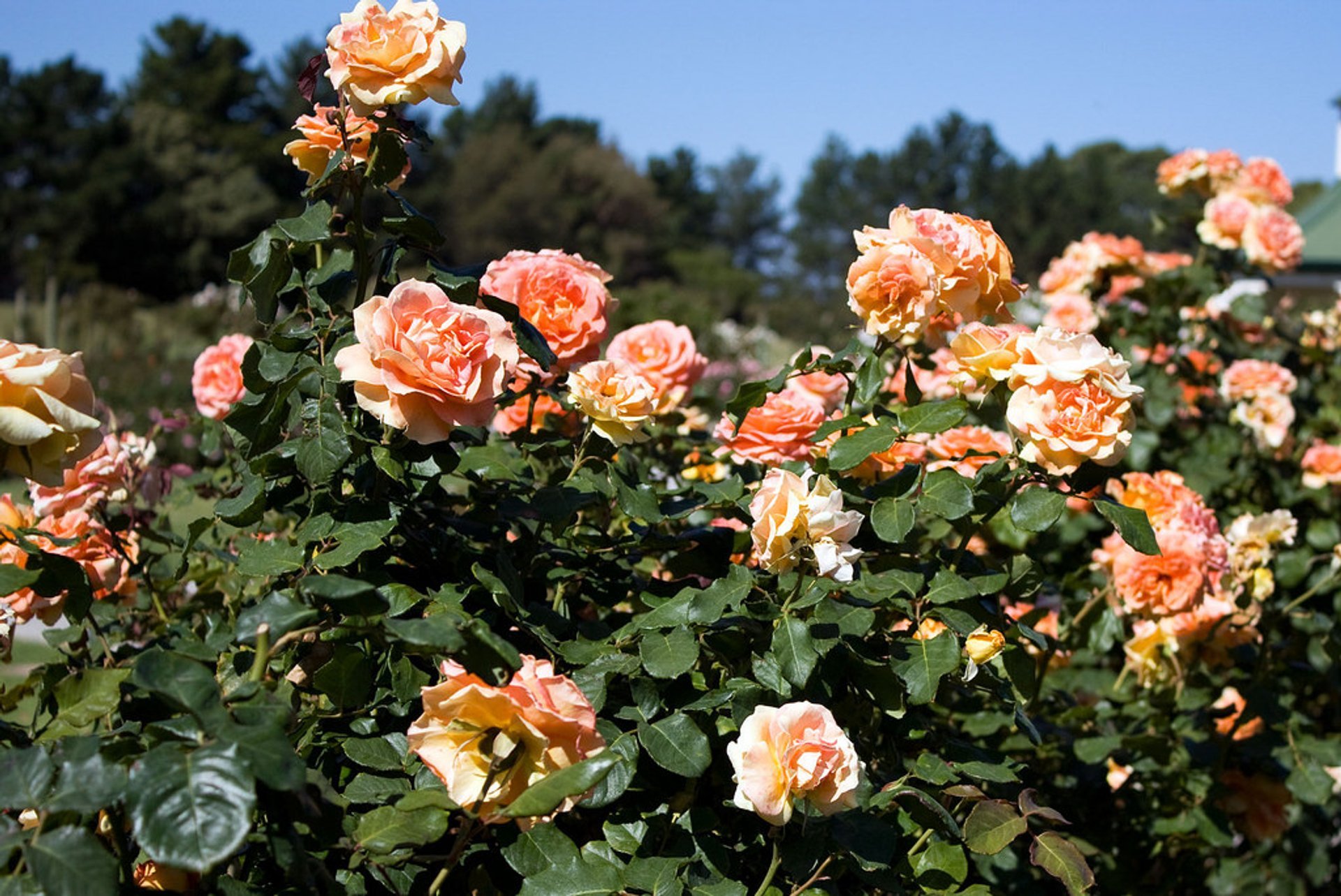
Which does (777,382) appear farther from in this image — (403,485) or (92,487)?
(92,487)

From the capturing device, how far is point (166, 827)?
2.35 feet

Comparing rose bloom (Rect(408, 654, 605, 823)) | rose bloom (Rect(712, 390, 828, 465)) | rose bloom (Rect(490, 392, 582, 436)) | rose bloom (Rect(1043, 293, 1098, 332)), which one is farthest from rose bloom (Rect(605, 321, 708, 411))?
rose bloom (Rect(1043, 293, 1098, 332))

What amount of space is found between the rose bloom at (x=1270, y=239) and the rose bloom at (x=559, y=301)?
213 cm

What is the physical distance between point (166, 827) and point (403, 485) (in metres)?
0.54

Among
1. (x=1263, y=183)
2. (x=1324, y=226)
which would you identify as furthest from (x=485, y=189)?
(x=1263, y=183)

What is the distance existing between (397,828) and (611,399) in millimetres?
536

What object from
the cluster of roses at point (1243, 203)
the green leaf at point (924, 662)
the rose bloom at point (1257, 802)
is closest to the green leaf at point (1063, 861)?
the green leaf at point (924, 662)

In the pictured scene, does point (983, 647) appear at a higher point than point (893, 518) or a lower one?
lower

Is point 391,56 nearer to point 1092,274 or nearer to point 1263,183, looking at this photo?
point 1092,274

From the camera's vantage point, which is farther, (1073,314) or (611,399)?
(1073,314)

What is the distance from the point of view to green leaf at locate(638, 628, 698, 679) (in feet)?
3.36

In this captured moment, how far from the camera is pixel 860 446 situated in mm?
1231

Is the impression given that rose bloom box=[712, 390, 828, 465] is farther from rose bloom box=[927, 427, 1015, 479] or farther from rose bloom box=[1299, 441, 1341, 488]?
rose bloom box=[1299, 441, 1341, 488]

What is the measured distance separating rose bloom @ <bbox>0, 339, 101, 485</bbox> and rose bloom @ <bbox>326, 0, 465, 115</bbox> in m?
0.36
